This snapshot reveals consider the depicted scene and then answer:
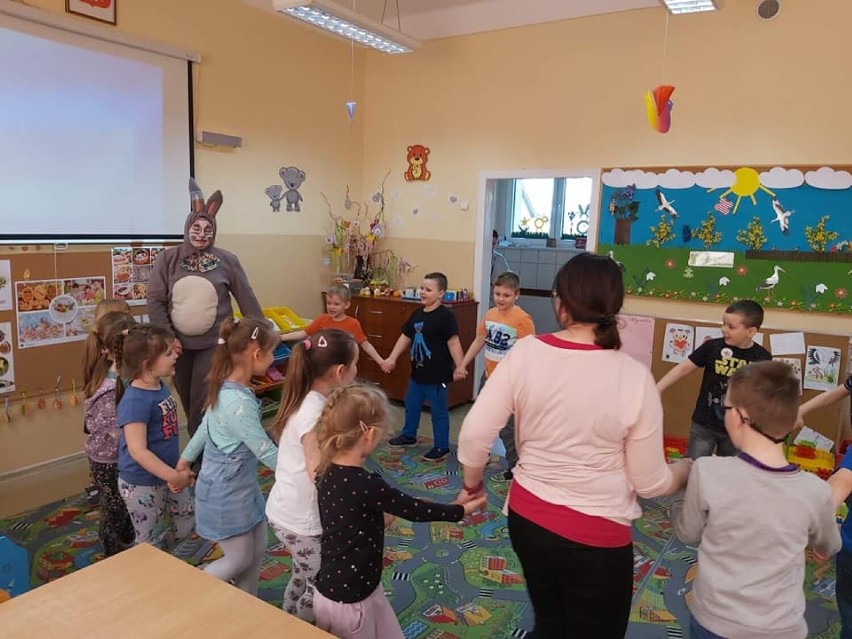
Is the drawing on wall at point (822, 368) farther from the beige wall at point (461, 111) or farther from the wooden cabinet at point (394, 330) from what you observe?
the wooden cabinet at point (394, 330)

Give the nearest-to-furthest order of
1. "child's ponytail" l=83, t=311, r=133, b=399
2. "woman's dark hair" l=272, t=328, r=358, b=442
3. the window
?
1. "woman's dark hair" l=272, t=328, r=358, b=442
2. "child's ponytail" l=83, t=311, r=133, b=399
3. the window

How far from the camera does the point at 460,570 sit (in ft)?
9.62

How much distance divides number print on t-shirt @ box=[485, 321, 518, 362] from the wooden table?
2.67 metres

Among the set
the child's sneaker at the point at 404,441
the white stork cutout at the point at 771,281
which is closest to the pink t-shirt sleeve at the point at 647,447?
the child's sneaker at the point at 404,441

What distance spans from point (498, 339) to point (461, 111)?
8.24ft

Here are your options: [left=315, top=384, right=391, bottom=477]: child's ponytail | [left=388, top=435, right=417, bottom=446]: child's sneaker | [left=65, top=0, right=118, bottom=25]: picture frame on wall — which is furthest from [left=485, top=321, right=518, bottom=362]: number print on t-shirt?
[left=65, top=0, right=118, bottom=25]: picture frame on wall

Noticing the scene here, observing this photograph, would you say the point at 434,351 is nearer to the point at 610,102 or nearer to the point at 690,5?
the point at 610,102

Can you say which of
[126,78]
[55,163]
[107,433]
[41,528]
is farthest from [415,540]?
[126,78]

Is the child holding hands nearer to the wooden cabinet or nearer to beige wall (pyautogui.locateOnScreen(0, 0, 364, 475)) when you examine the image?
beige wall (pyautogui.locateOnScreen(0, 0, 364, 475))

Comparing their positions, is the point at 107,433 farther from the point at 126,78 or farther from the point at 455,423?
the point at 455,423

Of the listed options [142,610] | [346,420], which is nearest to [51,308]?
[346,420]

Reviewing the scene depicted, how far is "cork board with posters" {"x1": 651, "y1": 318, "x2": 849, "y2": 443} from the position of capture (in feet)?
13.2

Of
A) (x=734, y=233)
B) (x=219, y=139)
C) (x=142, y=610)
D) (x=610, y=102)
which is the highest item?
(x=610, y=102)

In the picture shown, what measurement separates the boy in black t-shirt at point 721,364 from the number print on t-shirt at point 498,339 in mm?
1053
